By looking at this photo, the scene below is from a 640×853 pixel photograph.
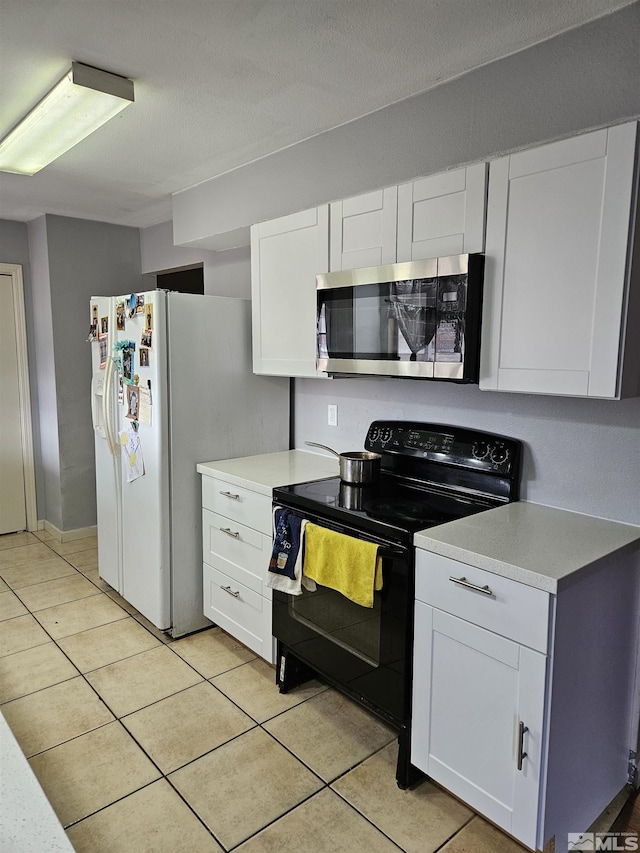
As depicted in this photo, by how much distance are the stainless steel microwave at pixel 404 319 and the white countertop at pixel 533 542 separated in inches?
20.0

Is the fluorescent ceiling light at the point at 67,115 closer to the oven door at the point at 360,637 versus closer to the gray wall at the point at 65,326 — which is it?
the gray wall at the point at 65,326

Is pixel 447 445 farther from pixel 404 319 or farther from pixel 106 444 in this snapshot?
pixel 106 444

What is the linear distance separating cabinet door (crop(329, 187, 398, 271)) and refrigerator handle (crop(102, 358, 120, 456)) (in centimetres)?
140

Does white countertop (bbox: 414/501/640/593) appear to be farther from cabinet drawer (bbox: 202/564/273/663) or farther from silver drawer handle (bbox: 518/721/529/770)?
cabinet drawer (bbox: 202/564/273/663)

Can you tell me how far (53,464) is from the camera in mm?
4523

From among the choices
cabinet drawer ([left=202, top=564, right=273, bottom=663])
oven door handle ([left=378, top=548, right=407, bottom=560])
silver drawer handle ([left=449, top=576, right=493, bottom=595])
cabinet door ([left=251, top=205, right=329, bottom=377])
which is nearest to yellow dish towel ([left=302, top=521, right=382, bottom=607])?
oven door handle ([left=378, top=548, right=407, bottom=560])

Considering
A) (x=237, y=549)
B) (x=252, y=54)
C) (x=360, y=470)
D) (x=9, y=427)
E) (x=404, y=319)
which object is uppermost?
(x=252, y=54)

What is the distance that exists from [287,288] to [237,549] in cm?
125

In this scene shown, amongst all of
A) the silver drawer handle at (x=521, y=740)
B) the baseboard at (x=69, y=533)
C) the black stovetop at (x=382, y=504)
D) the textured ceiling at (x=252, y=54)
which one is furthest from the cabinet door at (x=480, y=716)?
the baseboard at (x=69, y=533)

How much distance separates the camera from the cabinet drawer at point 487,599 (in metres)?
1.59

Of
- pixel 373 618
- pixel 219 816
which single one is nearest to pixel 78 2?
pixel 373 618

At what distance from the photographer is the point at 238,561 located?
2801 mm

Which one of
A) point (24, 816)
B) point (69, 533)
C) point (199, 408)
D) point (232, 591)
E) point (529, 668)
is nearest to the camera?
point (24, 816)

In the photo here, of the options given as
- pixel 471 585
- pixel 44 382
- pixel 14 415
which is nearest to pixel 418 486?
pixel 471 585
